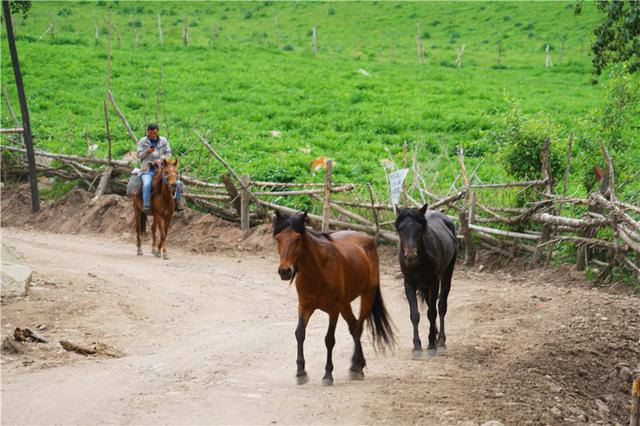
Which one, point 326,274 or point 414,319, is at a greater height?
point 326,274

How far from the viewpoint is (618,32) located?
49.2 feet

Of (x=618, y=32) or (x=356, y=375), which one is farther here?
(x=618, y=32)

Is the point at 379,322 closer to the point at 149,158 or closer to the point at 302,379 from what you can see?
the point at 302,379

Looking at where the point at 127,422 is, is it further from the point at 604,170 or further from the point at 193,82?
the point at 193,82

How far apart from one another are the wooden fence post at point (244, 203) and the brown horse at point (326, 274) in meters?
9.77

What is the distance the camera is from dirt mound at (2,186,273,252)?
19.2m

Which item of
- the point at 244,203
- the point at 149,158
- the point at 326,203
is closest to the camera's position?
→ the point at 326,203

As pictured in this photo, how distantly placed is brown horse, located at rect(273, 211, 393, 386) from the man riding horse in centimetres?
895

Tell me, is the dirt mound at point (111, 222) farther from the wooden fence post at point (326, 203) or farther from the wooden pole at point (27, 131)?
the wooden fence post at point (326, 203)

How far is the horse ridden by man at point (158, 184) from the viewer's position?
58.1 feet

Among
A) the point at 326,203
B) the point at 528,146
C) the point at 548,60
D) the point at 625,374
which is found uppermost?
the point at 548,60

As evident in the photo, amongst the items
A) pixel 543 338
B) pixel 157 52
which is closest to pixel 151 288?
pixel 543 338

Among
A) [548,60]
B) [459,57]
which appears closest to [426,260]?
[459,57]

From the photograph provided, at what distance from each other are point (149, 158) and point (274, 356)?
8777 mm
